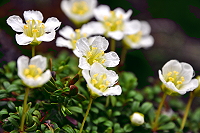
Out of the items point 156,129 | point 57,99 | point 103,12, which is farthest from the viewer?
point 103,12

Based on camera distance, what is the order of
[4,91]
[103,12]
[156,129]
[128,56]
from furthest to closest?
[128,56], [103,12], [156,129], [4,91]

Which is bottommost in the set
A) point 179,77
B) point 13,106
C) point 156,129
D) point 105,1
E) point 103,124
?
point 156,129

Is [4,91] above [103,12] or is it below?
below

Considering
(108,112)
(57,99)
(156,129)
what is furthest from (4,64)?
(156,129)

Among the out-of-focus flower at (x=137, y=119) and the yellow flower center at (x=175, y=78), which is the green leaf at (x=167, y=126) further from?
the yellow flower center at (x=175, y=78)

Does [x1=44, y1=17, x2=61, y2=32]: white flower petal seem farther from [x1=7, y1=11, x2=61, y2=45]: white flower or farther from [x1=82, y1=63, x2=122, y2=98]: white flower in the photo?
[x1=82, y1=63, x2=122, y2=98]: white flower

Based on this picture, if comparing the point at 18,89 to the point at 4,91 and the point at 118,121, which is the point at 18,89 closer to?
the point at 4,91

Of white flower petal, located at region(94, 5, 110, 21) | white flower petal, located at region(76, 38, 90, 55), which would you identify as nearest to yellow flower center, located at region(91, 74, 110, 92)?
white flower petal, located at region(76, 38, 90, 55)
